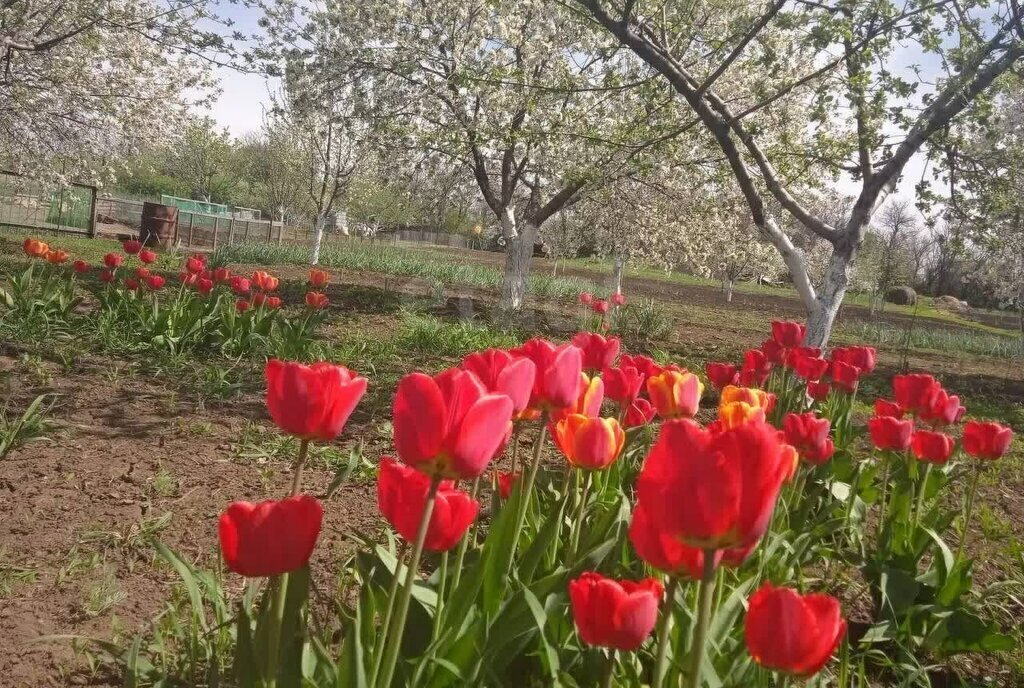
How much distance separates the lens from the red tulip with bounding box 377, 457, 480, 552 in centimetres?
110

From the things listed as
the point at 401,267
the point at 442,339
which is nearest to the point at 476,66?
the point at 442,339

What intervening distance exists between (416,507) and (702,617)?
47 cm

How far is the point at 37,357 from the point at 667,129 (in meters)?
5.68

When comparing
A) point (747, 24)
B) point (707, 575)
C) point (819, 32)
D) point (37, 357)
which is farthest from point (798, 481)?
point (747, 24)

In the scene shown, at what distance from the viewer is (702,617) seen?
771 millimetres

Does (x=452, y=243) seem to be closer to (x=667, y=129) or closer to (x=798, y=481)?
Result: (x=667, y=129)

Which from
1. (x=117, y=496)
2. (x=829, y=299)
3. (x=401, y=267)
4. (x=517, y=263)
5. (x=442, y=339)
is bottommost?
(x=117, y=496)

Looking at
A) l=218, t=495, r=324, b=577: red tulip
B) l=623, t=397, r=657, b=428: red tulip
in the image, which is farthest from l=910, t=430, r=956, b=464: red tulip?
l=218, t=495, r=324, b=577: red tulip

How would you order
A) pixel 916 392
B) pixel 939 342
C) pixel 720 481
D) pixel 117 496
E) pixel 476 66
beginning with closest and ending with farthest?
1. pixel 720 481
2. pixel 916 392
3. pixel 117 496
4. pixel 476 66
5. pixel 939 342

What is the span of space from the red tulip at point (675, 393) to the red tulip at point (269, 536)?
44.9 inches

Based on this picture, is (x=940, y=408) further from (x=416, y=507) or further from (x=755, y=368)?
(x=416, y=507)

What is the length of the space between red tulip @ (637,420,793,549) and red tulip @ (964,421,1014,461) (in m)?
1.87

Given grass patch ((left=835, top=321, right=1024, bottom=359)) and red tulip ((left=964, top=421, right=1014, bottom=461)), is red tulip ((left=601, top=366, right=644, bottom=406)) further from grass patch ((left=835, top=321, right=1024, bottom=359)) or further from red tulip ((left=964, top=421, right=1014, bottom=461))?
grass patch ((left=835, top=321, right=1024, bottom=359))

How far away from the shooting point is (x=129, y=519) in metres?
2.69
